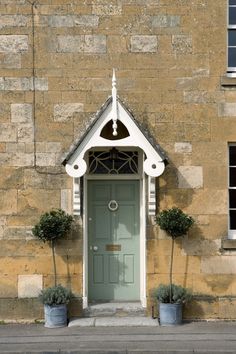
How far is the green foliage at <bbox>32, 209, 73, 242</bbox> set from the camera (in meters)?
9.43

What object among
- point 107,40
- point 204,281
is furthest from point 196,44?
point 204,281

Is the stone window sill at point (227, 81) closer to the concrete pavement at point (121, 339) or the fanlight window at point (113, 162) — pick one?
the fanlight window at point (113, 162)

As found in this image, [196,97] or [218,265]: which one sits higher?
[196,97]

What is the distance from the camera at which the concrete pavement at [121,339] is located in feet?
26.9

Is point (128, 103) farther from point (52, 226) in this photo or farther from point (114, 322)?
point (114, 322)

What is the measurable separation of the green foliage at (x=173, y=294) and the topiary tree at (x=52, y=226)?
1.96m

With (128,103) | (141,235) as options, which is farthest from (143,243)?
(128,103)

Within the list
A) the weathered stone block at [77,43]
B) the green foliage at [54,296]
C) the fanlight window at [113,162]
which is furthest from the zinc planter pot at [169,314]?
the weathered stone block at [77,43]

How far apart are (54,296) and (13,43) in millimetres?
4614

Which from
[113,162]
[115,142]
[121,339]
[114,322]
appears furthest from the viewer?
[113,162]

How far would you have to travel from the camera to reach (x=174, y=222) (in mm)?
9414

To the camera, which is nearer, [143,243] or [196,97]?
[196,97]

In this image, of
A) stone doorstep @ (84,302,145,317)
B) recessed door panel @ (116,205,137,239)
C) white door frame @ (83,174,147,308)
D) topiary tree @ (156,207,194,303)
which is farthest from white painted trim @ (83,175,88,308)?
topiary tree @ (156,207,194,303)

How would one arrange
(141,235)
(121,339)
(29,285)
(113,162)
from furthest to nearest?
(113,162) → (141,235) → (29,285) → (121,339)
